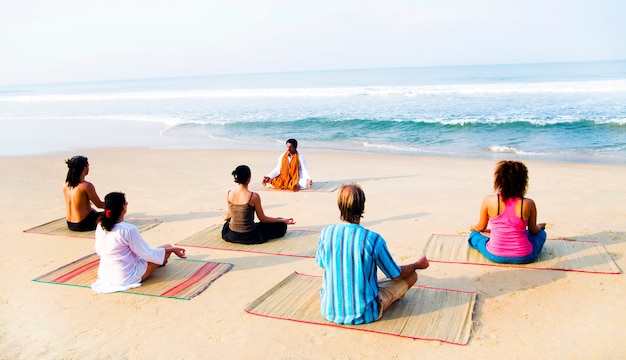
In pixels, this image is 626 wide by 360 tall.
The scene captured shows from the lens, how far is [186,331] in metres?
3.79

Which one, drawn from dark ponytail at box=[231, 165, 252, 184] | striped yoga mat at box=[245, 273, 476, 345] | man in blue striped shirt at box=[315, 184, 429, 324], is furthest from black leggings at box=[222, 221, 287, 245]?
man in blue striped shirt at box=[315, 184, 429, 324]

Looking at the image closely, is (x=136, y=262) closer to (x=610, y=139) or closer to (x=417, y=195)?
(x=417, y=195)

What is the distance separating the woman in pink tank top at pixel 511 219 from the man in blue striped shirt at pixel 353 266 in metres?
1.53

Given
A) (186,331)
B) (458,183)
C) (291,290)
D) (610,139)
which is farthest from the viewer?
(610,139)

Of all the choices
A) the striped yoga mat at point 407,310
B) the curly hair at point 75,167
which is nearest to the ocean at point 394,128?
the curly hair at point 75,167

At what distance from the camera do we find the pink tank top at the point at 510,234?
4.70 m

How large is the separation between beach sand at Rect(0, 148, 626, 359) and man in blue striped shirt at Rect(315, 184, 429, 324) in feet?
0.62

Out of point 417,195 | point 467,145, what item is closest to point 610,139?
point 467,145

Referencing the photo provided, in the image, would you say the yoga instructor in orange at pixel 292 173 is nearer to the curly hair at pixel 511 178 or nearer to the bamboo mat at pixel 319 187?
the bamboo mat at pixel 319 187

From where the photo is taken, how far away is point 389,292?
12.5ft

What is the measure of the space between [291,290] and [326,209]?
3145 mm

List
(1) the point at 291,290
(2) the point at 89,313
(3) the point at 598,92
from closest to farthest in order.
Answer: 1. (2) the point at 89,313
2. (1) the point at 291,290
3. (3) the point at 598,92

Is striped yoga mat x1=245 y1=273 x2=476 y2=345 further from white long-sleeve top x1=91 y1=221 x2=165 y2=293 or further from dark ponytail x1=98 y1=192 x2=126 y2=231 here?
dark ponytail x1=98 y1=192 x2=126 y2=231

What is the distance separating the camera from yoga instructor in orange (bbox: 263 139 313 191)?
8703 mm
